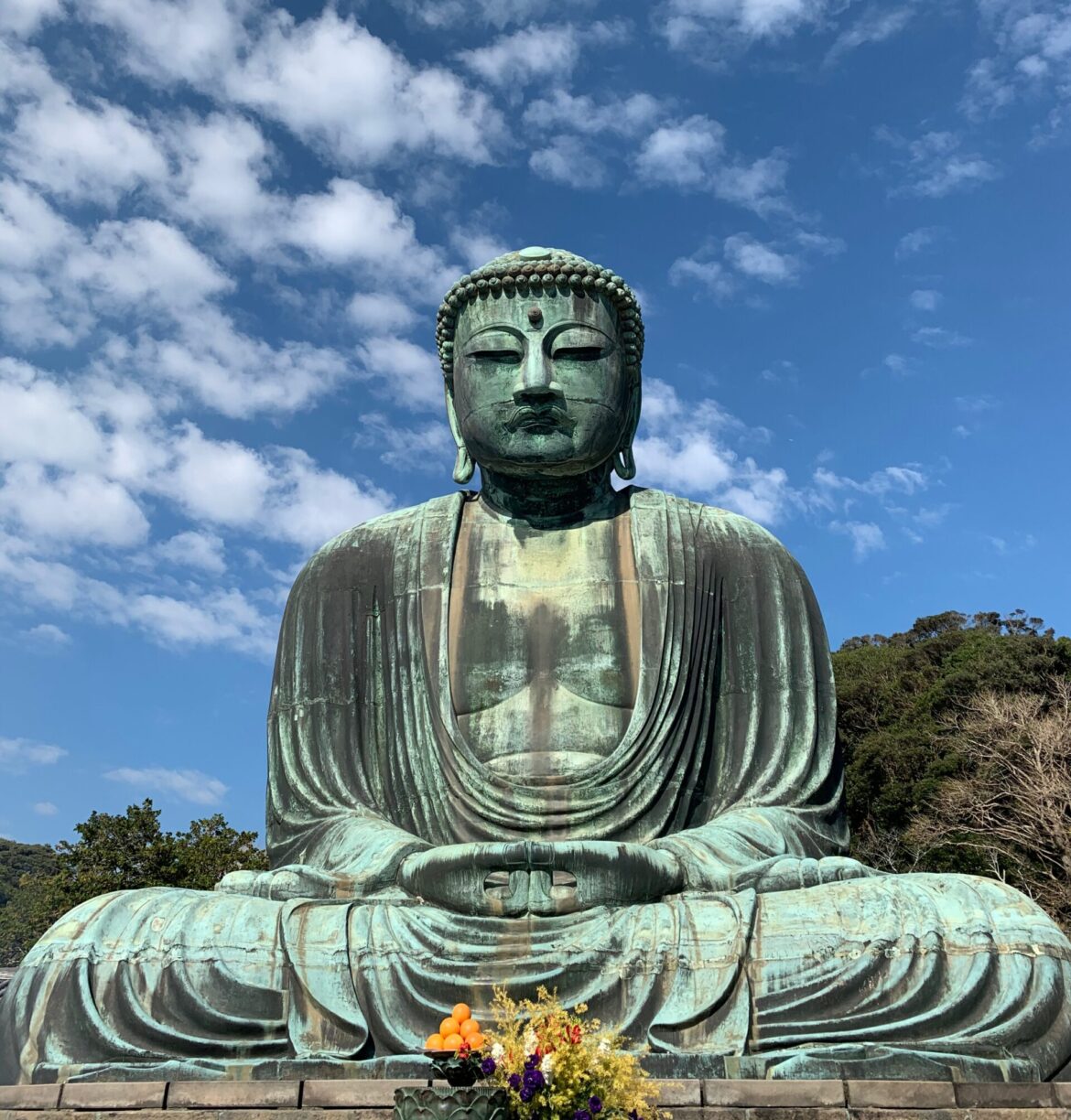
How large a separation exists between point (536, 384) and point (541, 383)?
1.1 inches

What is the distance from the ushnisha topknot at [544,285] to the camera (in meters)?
7.92

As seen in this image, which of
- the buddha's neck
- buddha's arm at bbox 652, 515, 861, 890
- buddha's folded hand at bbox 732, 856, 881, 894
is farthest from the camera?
the buddha's neck

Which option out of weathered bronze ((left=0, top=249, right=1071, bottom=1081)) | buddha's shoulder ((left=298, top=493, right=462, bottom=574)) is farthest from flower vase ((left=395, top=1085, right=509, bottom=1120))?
buddha's shoulder ((left=298, top=493, right=462, bottom=574))

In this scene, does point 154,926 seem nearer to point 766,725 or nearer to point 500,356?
point 766,725

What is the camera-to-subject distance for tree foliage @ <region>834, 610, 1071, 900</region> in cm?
2414

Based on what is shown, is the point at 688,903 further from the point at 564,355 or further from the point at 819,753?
the point at 564,355

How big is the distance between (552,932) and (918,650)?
24.7 metres

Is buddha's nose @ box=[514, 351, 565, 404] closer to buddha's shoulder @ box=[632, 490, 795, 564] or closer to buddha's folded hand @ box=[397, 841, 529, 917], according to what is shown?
buddha's shoulder @ box=[632, 490, 795, 564]

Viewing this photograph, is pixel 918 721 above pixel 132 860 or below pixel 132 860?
above

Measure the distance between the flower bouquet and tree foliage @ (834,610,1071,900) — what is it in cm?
1911

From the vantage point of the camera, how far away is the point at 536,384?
25.1 ft

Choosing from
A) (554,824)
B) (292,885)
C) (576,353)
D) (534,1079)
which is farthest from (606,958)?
(576,353)

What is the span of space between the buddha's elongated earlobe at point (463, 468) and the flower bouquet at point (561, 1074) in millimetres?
4628

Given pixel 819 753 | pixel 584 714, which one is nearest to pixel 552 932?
pixel 584 714
